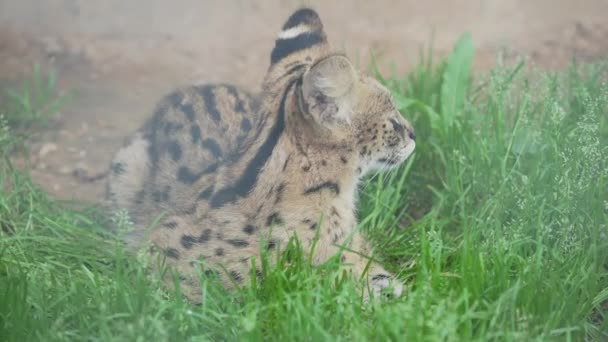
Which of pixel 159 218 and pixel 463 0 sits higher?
pixel 463 0

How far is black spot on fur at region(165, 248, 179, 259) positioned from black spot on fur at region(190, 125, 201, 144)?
2.21ft

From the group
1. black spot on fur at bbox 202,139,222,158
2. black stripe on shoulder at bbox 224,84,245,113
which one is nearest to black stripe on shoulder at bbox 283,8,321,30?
black stripe on shoulder at bbox 224,84,245,113

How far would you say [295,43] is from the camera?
13.2ft

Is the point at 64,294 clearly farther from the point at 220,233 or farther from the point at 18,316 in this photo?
the point at 220,233

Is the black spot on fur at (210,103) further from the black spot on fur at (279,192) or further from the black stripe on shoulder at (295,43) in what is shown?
the black spot on fur at (279,192)

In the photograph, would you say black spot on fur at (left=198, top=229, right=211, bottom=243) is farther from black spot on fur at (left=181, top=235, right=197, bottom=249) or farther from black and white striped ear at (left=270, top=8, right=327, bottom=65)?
black and white striped ear at (left=270, top=8, right=327, bottom=65)

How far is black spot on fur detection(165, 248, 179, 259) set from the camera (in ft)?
12.5

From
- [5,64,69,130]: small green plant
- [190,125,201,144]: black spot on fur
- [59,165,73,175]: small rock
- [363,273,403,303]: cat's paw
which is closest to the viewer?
[363,273,403,303]: cat's paw

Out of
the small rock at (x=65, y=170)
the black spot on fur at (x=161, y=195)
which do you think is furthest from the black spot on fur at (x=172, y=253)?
the small rock at (x=65, y=170)

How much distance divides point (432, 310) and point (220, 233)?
3.32 feet

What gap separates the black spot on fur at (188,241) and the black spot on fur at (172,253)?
47 millimetres

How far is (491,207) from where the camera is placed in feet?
13.5

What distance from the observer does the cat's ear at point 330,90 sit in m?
3.40

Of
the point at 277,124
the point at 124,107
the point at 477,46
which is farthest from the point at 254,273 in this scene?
the point at 477,46
